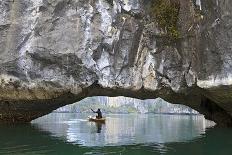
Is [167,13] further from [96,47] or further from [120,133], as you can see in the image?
[120,133]

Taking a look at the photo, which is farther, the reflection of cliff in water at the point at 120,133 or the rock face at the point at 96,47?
the reflection of cliff in water at the point at 120,133

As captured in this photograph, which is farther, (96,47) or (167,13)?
(167,13)

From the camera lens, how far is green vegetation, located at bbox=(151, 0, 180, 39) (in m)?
12.6

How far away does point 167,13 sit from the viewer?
502 inches

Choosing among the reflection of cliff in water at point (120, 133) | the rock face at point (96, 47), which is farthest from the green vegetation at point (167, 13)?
the reflection of cliff in water at point (120, 133)

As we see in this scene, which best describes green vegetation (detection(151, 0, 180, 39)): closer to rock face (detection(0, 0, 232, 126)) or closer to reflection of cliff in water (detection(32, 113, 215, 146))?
rock face (detection(0, 0, 232, 126))

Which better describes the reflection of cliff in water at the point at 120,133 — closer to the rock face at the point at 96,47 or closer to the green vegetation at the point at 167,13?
the rock face at the point at 96,47

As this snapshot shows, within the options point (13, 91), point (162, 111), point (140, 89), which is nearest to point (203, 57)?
point (140, 89)

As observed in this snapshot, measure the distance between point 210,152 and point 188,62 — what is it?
9.79 ft

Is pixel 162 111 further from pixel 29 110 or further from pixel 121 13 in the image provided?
pixel 121 13

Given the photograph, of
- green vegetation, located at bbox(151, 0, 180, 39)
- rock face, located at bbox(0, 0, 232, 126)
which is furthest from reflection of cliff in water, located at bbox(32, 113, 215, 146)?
green vegetation, located at bbox(151, 0, 180, 39)

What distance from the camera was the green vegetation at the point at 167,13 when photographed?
41.5ft

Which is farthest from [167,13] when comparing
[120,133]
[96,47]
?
[120,133]

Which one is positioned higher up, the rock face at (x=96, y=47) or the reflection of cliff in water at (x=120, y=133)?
the rock face at (x=96, y=47)
